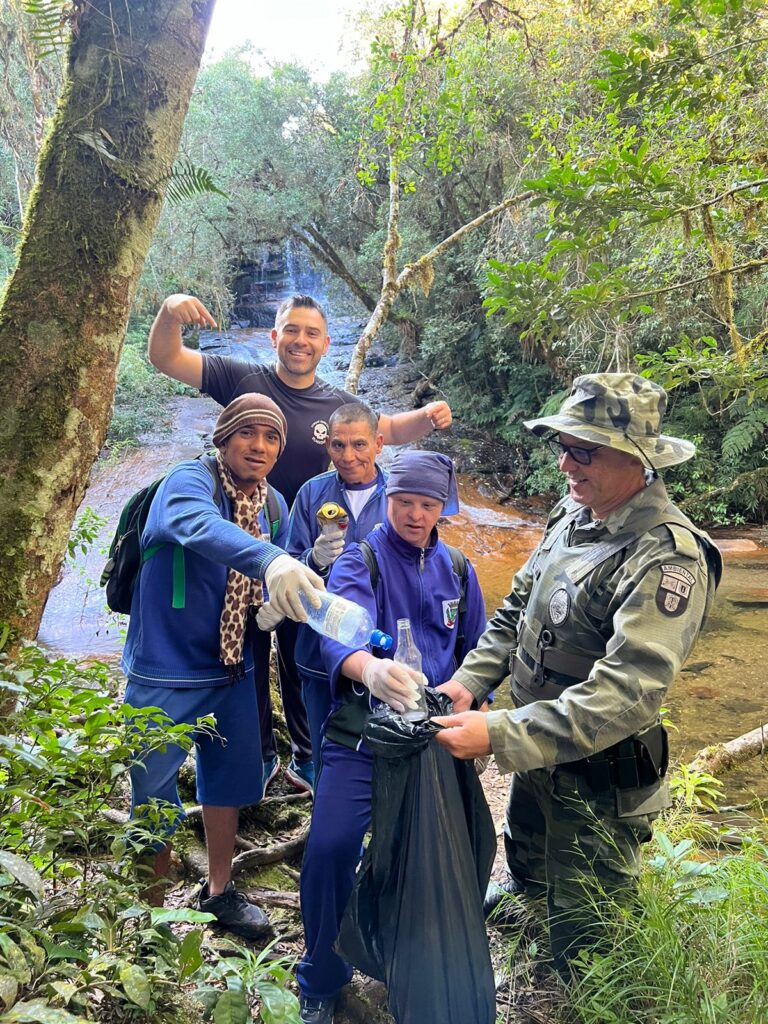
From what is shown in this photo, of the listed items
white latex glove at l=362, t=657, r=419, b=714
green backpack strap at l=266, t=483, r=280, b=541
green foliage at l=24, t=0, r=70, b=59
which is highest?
green foliage at l=24, t=0, r=70, b=59

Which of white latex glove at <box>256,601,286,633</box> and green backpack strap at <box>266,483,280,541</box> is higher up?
green backpack strap at <box>266,483,280,541</box>

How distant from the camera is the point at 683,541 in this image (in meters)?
1.83

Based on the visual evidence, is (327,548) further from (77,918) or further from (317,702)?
(77,918)

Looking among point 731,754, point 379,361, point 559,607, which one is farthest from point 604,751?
point 379,361

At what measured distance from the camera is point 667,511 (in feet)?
6.36

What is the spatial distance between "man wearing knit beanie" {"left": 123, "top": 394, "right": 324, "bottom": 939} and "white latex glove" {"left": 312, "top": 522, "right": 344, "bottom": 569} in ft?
0.84

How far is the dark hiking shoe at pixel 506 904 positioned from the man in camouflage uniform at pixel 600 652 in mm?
315

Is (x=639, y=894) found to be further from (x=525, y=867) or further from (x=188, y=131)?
(x=188, y=131)

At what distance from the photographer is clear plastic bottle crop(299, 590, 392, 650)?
2.05 metres

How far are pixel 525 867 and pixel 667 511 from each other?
4.87 feet

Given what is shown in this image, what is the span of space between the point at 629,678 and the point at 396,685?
649 millimetres

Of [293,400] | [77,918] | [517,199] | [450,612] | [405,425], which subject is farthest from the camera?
[517,199]

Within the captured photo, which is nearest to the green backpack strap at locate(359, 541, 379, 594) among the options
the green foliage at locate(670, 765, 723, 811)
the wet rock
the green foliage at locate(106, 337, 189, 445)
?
the green foliage at locate(670, 765, 723, 811)

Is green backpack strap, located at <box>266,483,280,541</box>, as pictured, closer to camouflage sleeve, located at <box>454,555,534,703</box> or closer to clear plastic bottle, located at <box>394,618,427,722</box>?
clear plastic bottle, located at <box>394,618,427,722</box>
